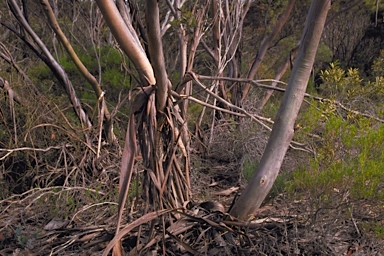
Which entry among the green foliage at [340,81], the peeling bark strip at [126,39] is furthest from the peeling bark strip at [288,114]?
the green foliage at [340,81]

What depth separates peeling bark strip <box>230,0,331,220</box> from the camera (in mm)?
3365

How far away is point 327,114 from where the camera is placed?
3.98m

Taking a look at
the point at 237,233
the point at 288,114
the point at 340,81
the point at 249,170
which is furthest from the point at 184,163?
the point at 340,81

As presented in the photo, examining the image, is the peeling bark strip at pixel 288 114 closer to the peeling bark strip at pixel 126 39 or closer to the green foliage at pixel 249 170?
the peeling bark strip at pixel 126 39

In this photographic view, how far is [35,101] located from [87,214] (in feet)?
6.02

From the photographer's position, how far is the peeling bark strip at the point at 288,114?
337 centimetres

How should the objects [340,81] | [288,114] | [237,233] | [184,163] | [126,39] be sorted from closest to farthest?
1. [126,39]
2. [288,114]
3. [237,233]
4. [184,163]
5. [340,81]

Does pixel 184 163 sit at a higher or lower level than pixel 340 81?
lower

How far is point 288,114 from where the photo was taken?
11.3 feet

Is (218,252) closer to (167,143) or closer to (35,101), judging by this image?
(167,143)

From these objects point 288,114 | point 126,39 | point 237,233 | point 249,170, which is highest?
point 126,39

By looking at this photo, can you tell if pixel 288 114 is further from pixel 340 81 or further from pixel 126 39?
pixel 340 81

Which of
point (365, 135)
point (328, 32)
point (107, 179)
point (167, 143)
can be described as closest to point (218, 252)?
point (167, 143)

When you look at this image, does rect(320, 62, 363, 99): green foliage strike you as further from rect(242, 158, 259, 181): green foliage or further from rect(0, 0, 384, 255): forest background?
rect(242, 158, 259, 181): green foliage
